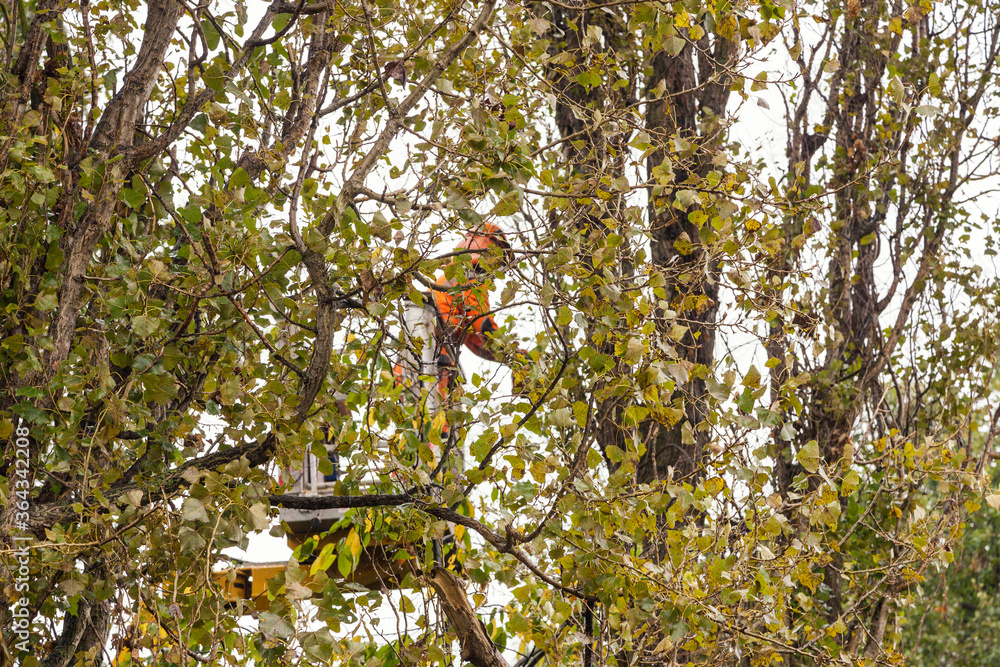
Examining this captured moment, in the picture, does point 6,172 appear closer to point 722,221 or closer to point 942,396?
point 722,221

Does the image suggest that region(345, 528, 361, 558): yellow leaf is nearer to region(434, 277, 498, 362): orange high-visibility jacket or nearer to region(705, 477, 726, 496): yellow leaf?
region(434, 277, 498, 362): orange high-visibility jacket

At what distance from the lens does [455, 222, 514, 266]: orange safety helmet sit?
197 centimetres

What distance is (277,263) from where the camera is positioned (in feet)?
6.45

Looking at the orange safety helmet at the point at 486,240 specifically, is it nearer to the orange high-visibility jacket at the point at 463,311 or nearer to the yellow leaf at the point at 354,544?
the orange high-visibility jacket at the point at 463,311

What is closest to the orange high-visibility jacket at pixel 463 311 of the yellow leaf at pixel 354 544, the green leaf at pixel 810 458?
the yellow leaf at pixel 354 544

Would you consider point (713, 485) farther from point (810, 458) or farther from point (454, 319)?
point (454, 319)

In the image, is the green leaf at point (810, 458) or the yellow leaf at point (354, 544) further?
the yellow leaf at point (354, 544)

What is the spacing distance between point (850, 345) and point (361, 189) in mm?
3549

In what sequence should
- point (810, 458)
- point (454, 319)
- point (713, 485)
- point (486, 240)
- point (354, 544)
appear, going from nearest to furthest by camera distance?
point (810, 458) → point (713, 485) → point (454, 319) → point (354, 544) → point (486, 240)

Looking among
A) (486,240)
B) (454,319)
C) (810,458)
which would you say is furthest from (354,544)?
(810,458)

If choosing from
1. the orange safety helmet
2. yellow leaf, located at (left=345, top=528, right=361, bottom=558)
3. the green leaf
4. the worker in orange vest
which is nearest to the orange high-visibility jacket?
the worker in orange vest

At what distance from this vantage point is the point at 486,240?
9.32ft

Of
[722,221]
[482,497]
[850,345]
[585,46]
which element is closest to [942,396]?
[850,345]

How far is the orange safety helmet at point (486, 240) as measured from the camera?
1.97m
